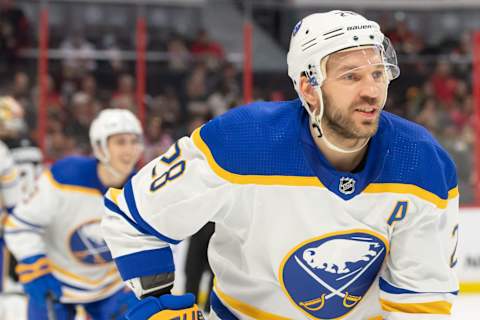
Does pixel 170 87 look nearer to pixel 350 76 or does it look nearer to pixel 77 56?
pixel 77 56

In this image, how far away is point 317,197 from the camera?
1728 millimetres

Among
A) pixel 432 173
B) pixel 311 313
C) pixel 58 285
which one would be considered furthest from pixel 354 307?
pixel 58 285

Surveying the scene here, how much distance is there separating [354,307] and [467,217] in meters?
3.80

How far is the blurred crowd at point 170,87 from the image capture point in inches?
237

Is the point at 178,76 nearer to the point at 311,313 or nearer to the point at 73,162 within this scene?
the point at 73,162

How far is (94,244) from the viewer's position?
3.33 metres

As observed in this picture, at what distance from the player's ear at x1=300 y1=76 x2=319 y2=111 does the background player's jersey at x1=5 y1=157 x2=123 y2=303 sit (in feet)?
5.30

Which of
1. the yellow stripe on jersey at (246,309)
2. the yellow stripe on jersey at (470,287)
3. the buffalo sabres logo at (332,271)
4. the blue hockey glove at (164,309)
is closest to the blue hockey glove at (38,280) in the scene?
the yellow stripe on jersey at (246,309)

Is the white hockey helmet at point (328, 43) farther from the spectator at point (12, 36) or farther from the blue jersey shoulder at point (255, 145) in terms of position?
the spectator at point (12, 36)

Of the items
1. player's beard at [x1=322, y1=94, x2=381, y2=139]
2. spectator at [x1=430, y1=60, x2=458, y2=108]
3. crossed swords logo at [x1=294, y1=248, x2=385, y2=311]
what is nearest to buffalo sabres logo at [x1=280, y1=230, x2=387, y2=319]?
crossed swords logo at [x1=294, y1=248, x2=385, y2=311]

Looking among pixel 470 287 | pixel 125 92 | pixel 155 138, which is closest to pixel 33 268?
pixel 155 138

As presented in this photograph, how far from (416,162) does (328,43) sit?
32cm

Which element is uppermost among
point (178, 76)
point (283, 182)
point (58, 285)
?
point (178, 76)

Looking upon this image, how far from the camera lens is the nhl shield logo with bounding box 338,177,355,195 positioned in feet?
5.69
